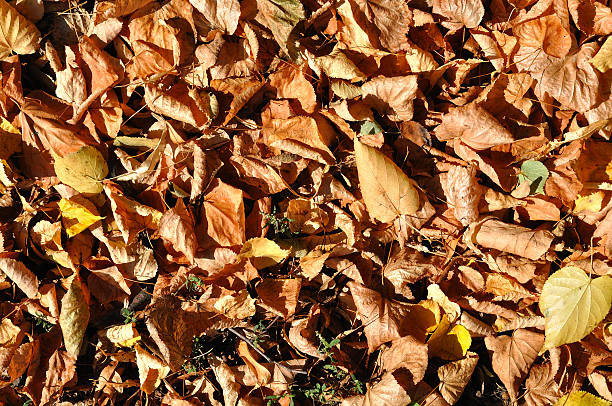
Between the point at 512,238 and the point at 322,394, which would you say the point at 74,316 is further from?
the point at 512,238

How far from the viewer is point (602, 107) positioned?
1.79 meters

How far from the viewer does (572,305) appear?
5.76ft

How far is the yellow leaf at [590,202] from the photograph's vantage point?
1822 millimetres

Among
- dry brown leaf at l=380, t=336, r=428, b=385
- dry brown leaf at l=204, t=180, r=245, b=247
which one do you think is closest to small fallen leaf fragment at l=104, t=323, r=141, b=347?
dry brown leaf at l=204, t=180, r=245, b=247

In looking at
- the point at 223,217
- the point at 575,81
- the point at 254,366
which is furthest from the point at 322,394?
the point at 575,81

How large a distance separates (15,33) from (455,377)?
2.11 metres

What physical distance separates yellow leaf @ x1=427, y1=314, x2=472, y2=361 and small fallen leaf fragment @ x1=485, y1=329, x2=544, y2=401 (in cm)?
12

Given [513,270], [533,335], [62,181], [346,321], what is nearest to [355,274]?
[346,321]

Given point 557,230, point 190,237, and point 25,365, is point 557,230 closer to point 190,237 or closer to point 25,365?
point 190,237

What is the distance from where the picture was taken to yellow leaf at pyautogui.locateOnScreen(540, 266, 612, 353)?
1.75 metres

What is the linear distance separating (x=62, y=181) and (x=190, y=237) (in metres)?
0.54

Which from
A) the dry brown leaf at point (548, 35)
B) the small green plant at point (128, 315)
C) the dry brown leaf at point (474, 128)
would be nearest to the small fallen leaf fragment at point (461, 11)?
the dry brown leaf at point (548, 35)

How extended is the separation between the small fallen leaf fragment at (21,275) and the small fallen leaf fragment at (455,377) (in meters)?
1.61

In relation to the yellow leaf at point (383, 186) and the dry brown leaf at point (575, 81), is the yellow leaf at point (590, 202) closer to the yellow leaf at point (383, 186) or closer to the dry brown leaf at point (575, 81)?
the dry brown leaf at point (575, 81)
